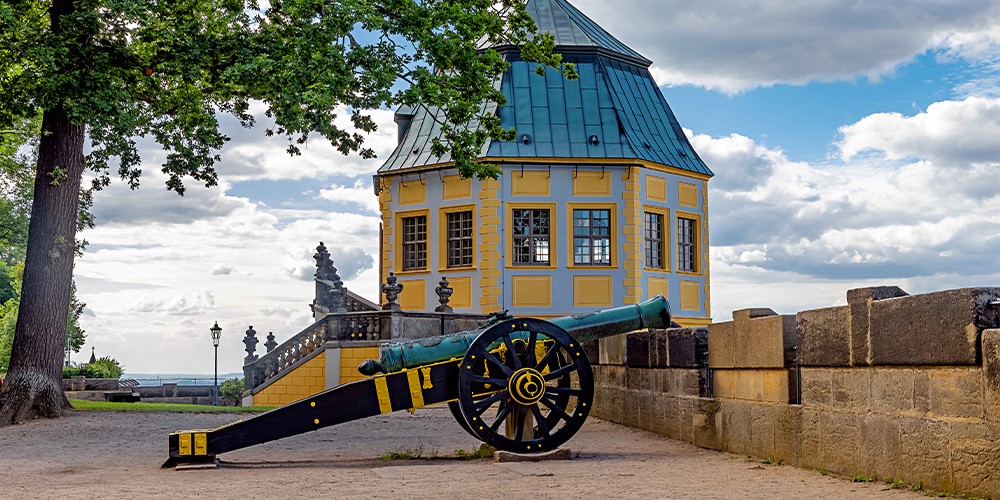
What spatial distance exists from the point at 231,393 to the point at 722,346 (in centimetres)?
3355

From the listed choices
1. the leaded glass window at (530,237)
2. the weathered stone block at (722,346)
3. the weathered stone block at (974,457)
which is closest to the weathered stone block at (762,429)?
the weathered stone block at (722,346)

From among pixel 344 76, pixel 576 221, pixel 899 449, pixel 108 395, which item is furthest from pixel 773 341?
pixel 108 395

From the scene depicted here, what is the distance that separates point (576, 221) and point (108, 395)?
1371 cm

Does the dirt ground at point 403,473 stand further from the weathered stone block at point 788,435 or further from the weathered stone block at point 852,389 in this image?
the weathered stone block at point 852,389

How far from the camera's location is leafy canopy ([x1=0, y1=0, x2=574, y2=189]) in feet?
59.1

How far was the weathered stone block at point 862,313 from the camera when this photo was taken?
830 cm

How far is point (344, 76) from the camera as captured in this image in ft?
60.2

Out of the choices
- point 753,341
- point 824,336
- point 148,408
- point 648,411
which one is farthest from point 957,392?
point 148,408

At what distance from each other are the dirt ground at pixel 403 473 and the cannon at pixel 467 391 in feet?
0.98

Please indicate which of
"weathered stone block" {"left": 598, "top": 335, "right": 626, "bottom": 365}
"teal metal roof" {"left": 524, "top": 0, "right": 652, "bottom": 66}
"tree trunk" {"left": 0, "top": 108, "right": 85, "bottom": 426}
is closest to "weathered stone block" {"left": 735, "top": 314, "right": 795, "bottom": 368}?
"weathered stone block" {"left": 598, "top": 335, "right": 626, "bottom": 365}

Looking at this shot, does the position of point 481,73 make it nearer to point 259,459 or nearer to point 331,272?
point 259,459

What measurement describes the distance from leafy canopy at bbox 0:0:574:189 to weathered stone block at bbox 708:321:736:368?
26.1 feet

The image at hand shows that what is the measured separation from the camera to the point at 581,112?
3200 cm

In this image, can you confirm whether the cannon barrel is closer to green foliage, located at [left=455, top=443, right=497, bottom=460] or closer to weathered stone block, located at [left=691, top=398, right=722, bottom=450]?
weathered stone block, located at [left=691, top=398, right=722, bottom=450]
